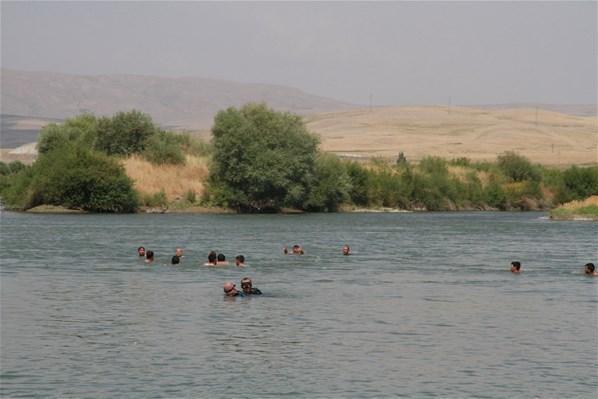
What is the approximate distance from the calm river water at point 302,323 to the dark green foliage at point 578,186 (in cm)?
6624

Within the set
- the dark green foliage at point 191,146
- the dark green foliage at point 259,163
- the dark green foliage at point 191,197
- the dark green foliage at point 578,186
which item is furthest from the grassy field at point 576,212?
the dark green foliage at point 191,146

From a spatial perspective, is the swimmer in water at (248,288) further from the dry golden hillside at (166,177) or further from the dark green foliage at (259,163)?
the dry golden hillside at (166,177)

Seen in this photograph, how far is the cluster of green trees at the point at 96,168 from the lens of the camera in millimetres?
97375

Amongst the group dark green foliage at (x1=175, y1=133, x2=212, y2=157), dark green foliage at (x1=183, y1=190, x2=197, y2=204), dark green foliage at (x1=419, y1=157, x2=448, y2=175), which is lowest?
dark green foliage at (x1=183, y1=190, x2=197, y2=204)

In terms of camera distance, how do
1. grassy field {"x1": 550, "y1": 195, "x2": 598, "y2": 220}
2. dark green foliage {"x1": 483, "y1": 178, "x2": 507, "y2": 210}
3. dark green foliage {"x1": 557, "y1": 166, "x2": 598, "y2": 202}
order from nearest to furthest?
grassy field {"x1": 550, "y1": 195, "x2": 598, "y2": 220}, dark green foliage {"x1": 483, "y1": 178, "x2": 507, "y2": 210}, dark green foliage {"x1": 557, "y1": 166, "x2": 598, "y2": 202}

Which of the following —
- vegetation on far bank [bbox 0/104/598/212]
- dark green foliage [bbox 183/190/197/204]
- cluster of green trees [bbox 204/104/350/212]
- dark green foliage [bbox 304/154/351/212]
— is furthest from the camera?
dark green foliage [bbox 304/154/351/212]

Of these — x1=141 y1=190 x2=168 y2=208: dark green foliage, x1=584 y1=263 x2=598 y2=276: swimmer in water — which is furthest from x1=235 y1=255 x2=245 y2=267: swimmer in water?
x1=141 y1=190 x2=168 y2=208: dark green foliage

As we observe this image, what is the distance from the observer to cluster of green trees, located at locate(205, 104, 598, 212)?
333 ft

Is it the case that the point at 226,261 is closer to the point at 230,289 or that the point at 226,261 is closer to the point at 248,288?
the point at 248,288

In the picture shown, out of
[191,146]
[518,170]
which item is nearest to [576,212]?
[518,170]

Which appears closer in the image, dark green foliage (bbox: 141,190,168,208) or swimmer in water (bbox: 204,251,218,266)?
swimmer in water (bbox: 204,251,218,266)

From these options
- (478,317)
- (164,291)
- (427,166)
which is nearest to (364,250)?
(164,291)

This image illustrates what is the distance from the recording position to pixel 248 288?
3625cm

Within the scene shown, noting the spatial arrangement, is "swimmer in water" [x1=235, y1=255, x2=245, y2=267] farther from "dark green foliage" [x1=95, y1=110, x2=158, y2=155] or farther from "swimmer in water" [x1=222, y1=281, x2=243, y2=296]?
"dark green foliage" [x1=95, y1=110, x2=158, y2=155]
